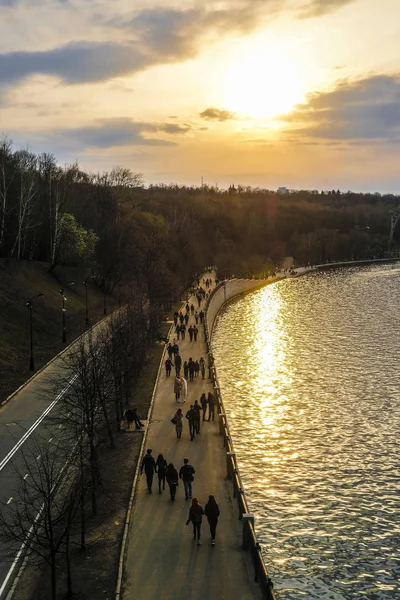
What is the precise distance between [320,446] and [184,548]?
1396 centimetres

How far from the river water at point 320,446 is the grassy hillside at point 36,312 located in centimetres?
1167

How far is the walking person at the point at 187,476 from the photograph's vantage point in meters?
18.4

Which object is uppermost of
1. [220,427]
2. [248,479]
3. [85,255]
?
[85,255]

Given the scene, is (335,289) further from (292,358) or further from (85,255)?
(292,358)

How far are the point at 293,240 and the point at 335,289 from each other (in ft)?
240

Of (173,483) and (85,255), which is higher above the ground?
(85,255)

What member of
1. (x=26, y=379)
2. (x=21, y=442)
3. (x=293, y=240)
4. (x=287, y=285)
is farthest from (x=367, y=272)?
(x=21, y=442)

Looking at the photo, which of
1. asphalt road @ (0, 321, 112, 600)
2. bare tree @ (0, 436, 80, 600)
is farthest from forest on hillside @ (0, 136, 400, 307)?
bare tree @ (0, 436, 80, 600)

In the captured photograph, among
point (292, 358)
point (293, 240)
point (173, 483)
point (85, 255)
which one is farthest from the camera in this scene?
point (293, 240)

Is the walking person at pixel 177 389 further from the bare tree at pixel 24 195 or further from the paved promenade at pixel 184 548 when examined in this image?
the bare tree at pixel 24 195

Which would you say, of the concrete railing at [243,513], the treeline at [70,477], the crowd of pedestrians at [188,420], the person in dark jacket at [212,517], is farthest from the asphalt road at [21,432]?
the concrete railing at [243,513]

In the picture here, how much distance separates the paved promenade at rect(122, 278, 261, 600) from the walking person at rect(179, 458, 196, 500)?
11.5 inches

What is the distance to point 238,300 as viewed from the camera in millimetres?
87375

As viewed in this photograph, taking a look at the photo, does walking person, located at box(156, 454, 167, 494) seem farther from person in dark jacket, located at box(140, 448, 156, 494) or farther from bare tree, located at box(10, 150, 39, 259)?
bare tree, located at box(10, 150, 39, 259)
